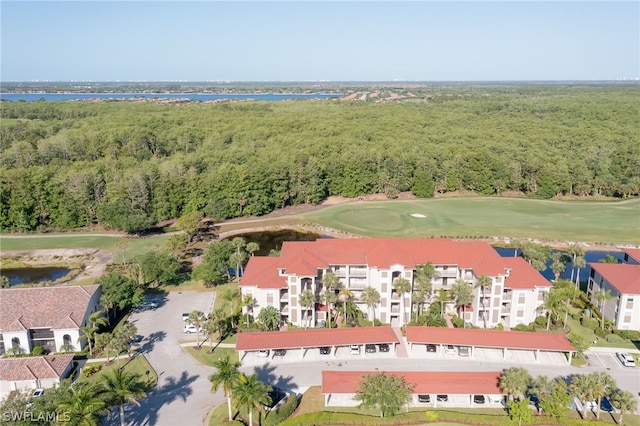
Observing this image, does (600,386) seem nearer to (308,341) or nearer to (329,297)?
(308,341)

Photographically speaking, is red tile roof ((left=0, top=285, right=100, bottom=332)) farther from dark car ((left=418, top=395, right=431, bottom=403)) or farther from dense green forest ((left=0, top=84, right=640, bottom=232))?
dark car ((left=418, top=395, right=431, bottom=403))

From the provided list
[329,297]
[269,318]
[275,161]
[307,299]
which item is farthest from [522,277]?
[275,161]

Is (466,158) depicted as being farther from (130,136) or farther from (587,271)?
(130,136)

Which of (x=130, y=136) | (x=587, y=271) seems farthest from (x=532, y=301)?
(x=130, y=136)

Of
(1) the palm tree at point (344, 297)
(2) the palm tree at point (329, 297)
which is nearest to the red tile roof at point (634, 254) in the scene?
(1) the palm tree at point (344, 297)

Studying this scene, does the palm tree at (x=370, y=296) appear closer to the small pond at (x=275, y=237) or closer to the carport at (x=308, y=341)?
the carport at (x=308, y=341)

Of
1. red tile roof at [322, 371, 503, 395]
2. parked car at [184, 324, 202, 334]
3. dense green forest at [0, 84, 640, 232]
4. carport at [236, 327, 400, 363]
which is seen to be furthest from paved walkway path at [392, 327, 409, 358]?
dense green forest at [0, 84, 640, 232]
